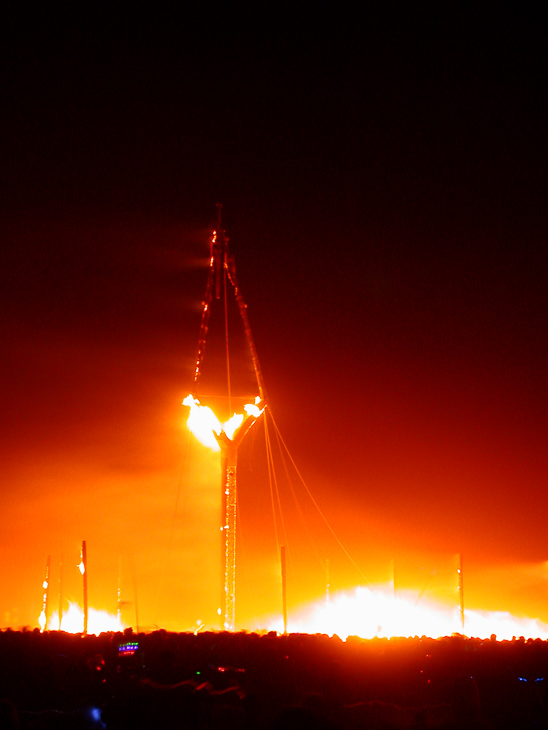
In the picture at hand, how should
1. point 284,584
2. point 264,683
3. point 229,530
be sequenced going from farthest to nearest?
point 229,530 < point 284,584 < point 264,683

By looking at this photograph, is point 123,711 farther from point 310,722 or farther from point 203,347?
point 203,347

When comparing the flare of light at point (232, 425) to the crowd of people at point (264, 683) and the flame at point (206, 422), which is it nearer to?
the flame at point (206, 422)

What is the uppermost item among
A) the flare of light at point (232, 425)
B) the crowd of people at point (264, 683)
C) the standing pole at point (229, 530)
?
the flare of light at point (232, 425)

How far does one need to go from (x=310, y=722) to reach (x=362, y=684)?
11498 mm

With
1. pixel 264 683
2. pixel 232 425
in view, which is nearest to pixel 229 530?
pixel 232 425

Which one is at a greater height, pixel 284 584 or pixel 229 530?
pixel 229 530

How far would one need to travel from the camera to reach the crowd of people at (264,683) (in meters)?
11.0

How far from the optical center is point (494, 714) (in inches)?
573

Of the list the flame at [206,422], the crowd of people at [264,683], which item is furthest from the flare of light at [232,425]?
the crowd of people at [264,683]

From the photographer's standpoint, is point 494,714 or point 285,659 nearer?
point 494,714

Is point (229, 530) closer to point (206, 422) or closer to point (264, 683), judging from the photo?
point (206, 422)

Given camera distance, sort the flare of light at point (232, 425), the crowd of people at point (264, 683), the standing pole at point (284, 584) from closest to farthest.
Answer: the crowd of people at point (264, 683) < the standing pole at point (284, 584) < the flare of light at point (232, 425)

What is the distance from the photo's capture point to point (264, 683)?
16859 millimetres

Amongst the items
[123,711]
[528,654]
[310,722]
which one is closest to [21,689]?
[123,711]
